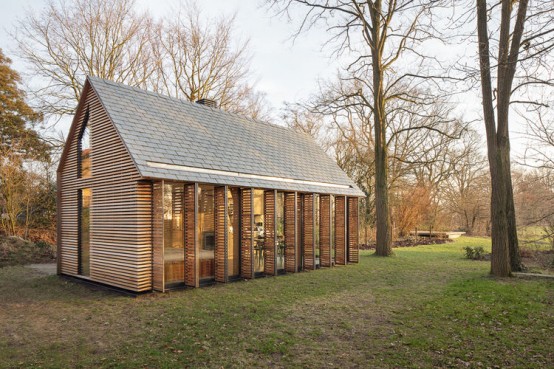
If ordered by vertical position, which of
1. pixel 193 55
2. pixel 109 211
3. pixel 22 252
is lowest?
pixel 22 252

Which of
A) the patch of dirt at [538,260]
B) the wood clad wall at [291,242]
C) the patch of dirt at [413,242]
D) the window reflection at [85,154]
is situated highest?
the window reflection at [85,154]

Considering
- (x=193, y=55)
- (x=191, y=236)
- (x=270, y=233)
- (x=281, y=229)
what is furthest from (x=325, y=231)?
(x=193, y=55)

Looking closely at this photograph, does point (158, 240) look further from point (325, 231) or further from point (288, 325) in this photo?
point (325, 231)

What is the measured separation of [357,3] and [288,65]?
4.32m

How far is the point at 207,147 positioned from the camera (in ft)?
33.9

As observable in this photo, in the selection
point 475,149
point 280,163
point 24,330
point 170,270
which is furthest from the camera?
point 475,149

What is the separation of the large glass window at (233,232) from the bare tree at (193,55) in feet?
43.8

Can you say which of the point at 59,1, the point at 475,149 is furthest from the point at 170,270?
the point at 475,149

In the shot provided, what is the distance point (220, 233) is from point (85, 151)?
4.31m

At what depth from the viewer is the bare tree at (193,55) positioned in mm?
22062

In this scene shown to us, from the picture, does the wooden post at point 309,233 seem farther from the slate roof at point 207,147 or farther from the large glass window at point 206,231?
the large glass window at point 206,231

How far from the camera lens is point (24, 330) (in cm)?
586

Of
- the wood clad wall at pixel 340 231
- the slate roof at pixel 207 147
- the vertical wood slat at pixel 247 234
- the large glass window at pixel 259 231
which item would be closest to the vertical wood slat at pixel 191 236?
the slate roof at pixel 207 147

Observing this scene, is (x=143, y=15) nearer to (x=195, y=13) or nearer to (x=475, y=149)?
(x=195, y=13)
